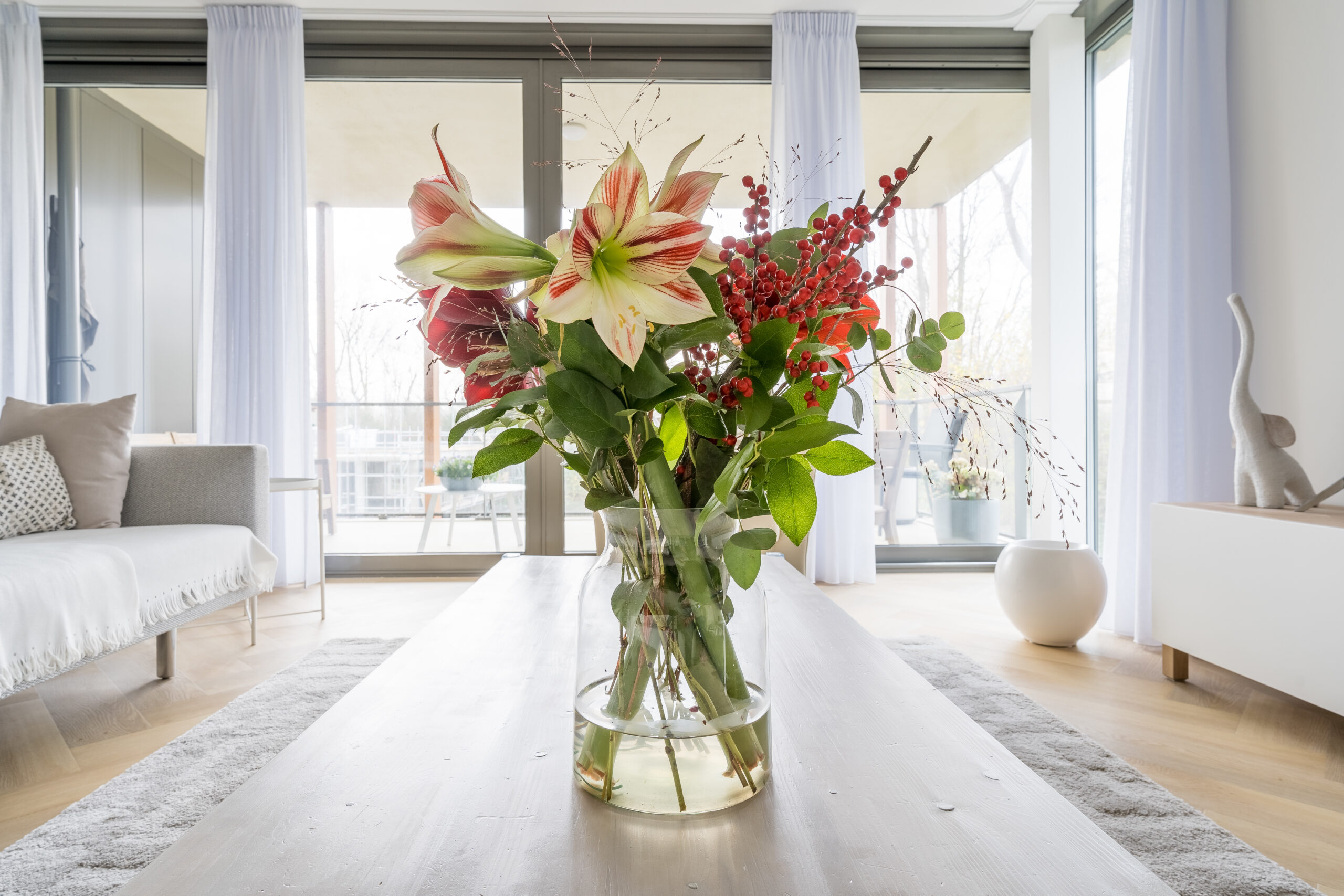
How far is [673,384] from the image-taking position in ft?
1.67

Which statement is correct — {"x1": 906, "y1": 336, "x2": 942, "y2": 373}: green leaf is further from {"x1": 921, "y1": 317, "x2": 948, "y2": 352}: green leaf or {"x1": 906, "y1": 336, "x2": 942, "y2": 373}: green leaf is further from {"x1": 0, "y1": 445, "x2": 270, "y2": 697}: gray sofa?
{"x1": 0, "y1": 445, "x2": 270, "y2": 697}: gray sofa

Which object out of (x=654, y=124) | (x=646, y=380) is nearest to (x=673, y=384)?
(x=646, y=380)

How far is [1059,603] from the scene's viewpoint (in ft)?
8.13

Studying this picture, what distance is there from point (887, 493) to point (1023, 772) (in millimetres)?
3524

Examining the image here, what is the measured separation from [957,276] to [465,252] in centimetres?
399

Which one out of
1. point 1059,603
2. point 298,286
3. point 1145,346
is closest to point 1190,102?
point 1145,346

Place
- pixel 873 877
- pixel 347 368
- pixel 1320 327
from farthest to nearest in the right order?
pixel 347 368, pixel 1320 327, pixel 873 877

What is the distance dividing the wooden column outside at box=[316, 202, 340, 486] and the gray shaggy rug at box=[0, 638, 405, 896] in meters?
2.03

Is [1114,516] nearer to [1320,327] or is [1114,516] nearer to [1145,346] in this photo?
[1145,346]

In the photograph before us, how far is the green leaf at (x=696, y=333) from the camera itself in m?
0.52

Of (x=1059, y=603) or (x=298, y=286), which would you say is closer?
(x=1059, y=603)

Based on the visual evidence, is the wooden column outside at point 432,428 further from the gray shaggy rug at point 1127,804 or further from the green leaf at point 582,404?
the green leaf at point 582,404

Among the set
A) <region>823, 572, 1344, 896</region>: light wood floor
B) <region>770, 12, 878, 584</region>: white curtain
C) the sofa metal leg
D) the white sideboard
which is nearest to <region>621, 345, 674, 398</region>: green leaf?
<region>823, 572, 1344, 896</region>: light wood floor

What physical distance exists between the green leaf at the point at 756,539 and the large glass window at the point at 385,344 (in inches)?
135
